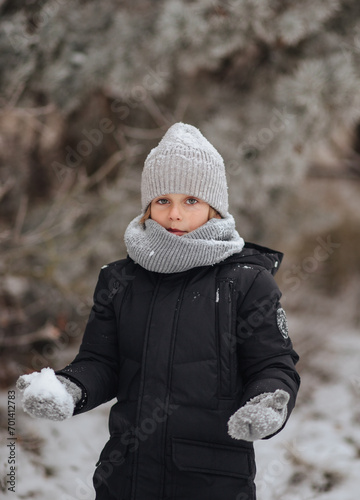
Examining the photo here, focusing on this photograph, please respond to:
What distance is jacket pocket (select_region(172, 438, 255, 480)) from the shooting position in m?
1.42

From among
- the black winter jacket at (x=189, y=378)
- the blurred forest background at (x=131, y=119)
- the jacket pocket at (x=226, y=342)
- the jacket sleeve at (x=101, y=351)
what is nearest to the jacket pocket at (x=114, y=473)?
the black winter jacket at (x=189, y=378)

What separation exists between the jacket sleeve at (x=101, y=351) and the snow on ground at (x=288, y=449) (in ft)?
4.02

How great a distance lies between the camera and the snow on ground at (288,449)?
2.56 meters

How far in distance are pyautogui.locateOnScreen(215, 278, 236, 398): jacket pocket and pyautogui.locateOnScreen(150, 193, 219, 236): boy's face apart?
24 centimetres

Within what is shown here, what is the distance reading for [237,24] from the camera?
2904mm

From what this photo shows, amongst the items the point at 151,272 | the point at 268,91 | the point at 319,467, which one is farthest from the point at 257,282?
the point at 268,91

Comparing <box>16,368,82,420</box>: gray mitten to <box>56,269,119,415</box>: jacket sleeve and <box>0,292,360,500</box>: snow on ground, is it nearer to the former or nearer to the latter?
<box>56,269,119,415</box>: jacket sleeve

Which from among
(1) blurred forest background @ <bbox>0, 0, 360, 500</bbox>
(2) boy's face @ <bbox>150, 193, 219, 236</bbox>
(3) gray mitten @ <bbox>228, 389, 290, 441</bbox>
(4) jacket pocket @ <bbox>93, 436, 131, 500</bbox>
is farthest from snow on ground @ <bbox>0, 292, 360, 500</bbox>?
(2) boy's face @ <bbox>150, 193, 219, 236</bbox>

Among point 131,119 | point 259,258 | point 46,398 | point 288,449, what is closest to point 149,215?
point 259,258

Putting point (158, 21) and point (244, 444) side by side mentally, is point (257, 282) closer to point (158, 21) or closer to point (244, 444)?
point (244, 444)

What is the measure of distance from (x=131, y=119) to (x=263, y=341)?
9.94 ft

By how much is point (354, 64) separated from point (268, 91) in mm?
808

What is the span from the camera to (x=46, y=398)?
1.33 meters

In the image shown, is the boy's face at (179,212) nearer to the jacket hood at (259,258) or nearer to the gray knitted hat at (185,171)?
the gray knitted hat at (185,171)
